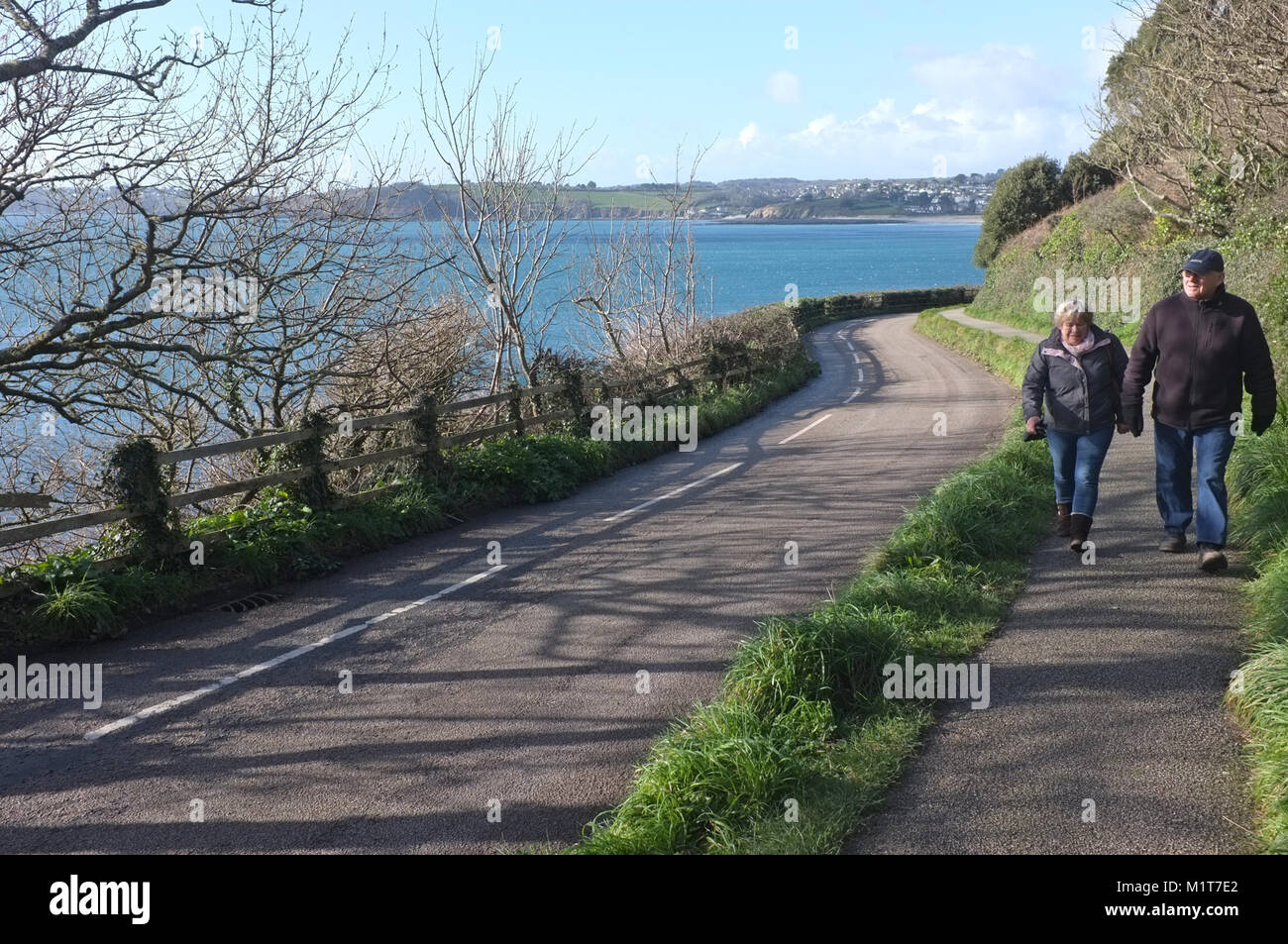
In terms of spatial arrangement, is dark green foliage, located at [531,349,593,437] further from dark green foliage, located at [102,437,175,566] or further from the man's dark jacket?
the man's dark jacket

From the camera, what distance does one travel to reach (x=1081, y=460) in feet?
27.4

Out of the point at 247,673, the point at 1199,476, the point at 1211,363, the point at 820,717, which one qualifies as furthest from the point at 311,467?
the point at 1211,363

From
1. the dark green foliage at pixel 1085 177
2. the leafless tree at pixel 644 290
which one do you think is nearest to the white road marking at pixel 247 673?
the leafless tree at pixel 644 290

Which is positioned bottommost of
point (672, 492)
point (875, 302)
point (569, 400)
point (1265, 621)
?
point (672, 492)

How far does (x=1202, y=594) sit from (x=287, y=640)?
634 centimetres

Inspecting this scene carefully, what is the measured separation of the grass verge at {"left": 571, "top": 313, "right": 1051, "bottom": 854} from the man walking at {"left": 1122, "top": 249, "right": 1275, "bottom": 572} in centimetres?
137

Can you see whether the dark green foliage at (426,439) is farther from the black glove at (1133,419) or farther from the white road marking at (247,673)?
the black glove at (1133,419)

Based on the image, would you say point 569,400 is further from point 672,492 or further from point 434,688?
point 434,688

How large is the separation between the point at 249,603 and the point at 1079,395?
683 centimetres

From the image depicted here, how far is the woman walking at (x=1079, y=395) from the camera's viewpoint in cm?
819

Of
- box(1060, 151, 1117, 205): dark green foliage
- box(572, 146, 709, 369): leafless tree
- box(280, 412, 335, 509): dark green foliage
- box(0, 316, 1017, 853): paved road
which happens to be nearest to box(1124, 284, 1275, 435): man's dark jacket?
box(0, 316, 1017, 853): paved road

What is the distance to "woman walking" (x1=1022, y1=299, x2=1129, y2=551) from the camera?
322 inches

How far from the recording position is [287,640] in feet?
26.4
